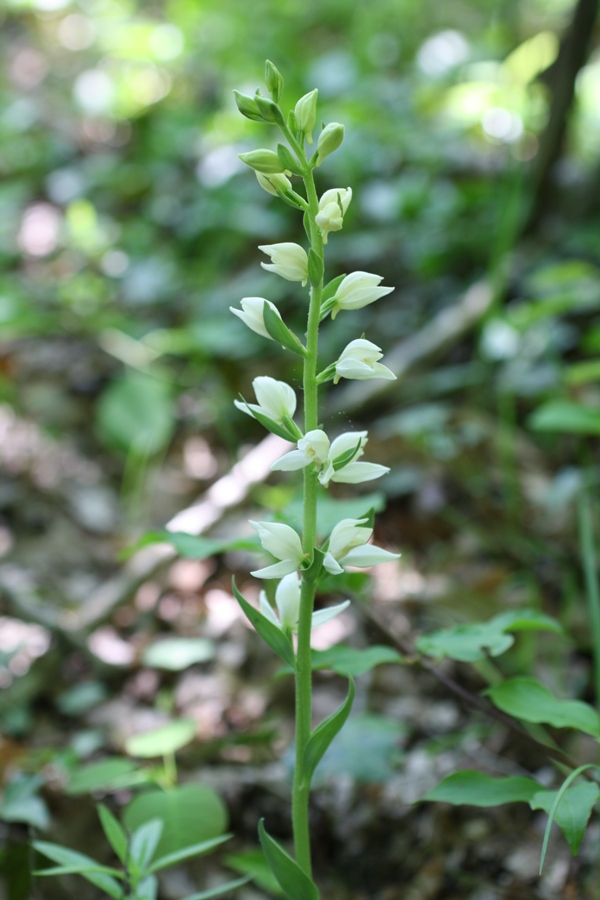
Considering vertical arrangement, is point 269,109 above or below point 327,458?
above

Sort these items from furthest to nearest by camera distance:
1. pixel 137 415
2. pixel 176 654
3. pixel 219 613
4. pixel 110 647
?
pixel 137 415 < pixel 219 613 < pixel 110 647 < pixel 176 654

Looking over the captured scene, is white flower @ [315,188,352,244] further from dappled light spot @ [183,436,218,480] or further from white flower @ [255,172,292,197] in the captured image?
dappled light spot @ [183,436,218,480]

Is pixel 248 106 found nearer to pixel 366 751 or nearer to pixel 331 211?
pixel 331 211

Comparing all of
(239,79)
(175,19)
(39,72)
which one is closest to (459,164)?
(239,79)

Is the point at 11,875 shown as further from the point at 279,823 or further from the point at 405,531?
the point at 405,531

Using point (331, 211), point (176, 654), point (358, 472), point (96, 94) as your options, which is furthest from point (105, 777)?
point (96, 94)

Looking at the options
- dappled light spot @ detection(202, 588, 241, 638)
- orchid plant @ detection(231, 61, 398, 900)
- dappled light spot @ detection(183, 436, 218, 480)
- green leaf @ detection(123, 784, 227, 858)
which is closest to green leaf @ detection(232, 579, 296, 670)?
orchid plant @ detection(231, 61, 398, 900)
